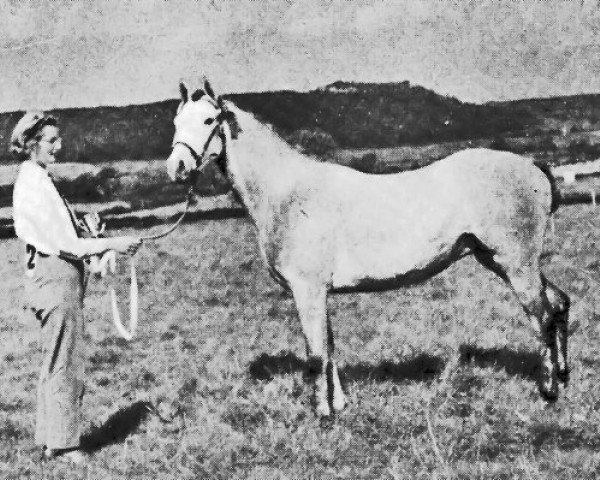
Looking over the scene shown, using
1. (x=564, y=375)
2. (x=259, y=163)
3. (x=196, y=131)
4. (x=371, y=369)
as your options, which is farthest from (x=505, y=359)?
(x=196, y=131)

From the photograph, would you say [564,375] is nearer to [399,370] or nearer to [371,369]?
[399,370]

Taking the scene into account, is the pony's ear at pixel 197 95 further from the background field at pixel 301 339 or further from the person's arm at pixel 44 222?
the background field at pixel 301 339

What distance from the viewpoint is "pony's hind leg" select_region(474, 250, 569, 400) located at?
3850mm

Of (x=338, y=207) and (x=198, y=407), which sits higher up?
(x=338, y=207)

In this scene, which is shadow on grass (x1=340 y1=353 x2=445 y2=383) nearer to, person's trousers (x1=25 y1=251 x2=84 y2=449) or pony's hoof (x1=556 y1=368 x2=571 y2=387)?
pony's hoof (x1=556 y1=368 x2=571 y2=387)

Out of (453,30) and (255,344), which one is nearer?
(255,344)

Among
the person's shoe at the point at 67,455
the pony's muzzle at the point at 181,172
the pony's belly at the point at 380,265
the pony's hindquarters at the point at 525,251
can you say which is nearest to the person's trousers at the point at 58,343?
the person's shoe at the point at 67,455

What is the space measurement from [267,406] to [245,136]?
1.42 m

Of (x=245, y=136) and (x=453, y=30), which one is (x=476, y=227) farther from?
(x=453, y=30)

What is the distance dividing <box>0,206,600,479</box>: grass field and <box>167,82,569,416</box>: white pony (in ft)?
0.84

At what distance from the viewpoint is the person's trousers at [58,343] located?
341 cm

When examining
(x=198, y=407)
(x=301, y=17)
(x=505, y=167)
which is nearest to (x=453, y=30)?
(x=301, y=17)

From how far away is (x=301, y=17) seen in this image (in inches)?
186

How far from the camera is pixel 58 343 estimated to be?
11.3ft
